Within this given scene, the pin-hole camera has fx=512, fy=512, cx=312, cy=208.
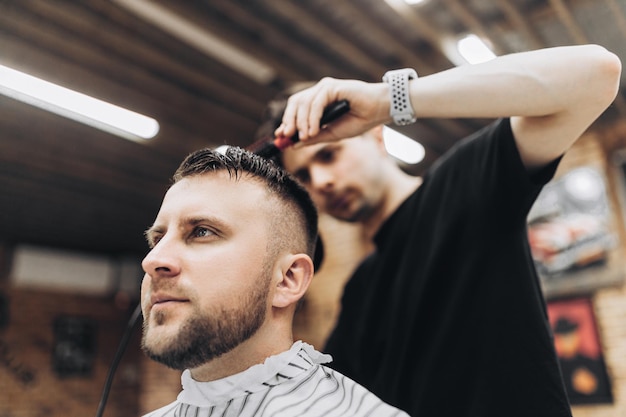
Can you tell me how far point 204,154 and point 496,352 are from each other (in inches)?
32.5

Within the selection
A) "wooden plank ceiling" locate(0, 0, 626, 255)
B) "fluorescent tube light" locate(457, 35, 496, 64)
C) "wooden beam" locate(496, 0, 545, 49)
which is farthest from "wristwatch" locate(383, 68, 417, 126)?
"fluorescent tube light" locate(457, 35, 496, 64)

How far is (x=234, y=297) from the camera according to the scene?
3.24 ft

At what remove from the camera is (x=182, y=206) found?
107cm

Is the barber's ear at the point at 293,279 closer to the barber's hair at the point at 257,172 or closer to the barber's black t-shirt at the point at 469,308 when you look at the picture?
the barber's hair at the point at 257,172

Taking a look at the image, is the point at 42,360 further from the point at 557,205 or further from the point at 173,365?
the point at 173,365

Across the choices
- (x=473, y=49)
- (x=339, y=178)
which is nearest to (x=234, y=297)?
(x=339, y=178)

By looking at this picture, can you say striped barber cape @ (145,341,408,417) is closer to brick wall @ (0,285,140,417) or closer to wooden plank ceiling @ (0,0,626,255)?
wooden plank ceiling @ (0,0,626,255)

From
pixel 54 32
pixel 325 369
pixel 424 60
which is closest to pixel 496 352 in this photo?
pixel 325 369

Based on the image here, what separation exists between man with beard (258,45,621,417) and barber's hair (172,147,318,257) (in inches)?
3.8

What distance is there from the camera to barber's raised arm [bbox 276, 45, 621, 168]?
3.59 feet

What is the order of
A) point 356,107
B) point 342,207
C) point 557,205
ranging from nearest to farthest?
1. point 356,107
2. point 342,207
3. point 557,205

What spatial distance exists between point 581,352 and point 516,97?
12.6 ft

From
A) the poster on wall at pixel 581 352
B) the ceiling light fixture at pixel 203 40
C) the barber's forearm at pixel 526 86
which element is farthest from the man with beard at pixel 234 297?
the poster on wall at pixel 581 352

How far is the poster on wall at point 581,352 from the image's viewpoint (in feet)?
13.3
